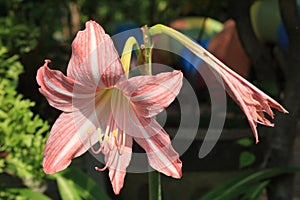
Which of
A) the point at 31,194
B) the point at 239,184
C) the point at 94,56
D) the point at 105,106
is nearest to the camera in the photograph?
the point at 94,56

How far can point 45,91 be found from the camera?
1.08 metres

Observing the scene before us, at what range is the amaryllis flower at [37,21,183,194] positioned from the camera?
1.01 meters

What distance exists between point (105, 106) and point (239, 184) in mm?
1180

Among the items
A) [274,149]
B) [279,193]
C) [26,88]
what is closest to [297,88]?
[274,149]

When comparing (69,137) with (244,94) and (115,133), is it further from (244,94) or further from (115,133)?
(244,94)

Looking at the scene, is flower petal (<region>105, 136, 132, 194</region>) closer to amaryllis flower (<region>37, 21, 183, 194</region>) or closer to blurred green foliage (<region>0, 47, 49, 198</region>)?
amaryllis flower (<region>37, 21, 183, 194</region>)

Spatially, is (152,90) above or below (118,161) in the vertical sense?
above

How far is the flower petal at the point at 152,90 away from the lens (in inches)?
39.3

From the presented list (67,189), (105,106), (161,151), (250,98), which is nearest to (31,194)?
(67,189)

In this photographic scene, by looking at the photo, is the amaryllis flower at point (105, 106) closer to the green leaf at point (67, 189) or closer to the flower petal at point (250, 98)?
the flower petal at point (250, 98)

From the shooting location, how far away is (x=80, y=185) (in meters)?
2.15

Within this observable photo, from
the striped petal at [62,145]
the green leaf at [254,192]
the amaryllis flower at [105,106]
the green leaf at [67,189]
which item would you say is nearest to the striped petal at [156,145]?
the amaryllis flower at [105,106]

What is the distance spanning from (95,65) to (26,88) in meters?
2.14

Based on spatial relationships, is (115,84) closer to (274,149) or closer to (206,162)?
(274,149)
